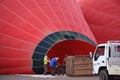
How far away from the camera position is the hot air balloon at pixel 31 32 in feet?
58.6

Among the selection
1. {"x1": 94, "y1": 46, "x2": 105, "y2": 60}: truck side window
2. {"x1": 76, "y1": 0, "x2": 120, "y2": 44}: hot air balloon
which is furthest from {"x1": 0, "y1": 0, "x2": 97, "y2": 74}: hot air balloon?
{"x1": 76, "y1": 0, "x2": 120, "y2": 44}: hot air balloon

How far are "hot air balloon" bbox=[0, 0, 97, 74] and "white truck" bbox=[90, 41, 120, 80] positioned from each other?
508 cm

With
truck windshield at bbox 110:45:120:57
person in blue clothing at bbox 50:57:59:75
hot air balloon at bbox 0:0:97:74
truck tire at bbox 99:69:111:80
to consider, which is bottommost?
truck tire at bbox 99:69:111:80

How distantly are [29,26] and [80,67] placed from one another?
3.74m

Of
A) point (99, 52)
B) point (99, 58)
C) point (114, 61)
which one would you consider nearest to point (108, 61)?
A: point (114, 61)

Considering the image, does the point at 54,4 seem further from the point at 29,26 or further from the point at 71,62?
the point at 71,62

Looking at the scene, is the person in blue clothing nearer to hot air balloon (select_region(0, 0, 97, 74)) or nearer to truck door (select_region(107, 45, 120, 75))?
hot air balloon (select_region(0, 0, 97, 74))

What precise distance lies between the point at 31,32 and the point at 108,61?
6.90 metres

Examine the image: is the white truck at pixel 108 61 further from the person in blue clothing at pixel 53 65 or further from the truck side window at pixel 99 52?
the person in blue clothing at pixel 53 65

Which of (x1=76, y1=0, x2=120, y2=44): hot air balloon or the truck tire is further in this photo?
(x1=76, y1=0, x2=120, y2=44): hot air balloon

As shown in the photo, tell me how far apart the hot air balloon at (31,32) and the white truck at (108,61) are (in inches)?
200

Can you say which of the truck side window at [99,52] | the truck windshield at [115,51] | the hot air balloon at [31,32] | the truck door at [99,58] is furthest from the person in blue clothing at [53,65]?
the truck windshield at [115,51]

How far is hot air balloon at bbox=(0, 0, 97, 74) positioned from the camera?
17.9 m

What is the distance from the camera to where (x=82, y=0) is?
28.4 m
